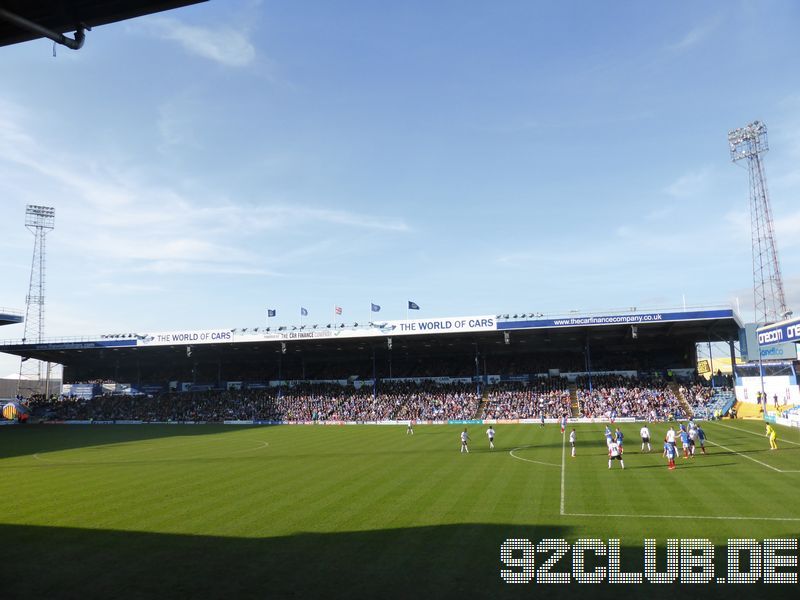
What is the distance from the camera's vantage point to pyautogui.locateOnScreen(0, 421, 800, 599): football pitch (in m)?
13.2

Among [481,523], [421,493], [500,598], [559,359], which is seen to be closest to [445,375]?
[559,359]

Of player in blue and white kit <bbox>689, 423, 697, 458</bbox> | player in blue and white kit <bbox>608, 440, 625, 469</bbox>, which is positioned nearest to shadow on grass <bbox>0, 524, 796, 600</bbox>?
player in blue and white kit <bbox>608, 440, 625, 469</bbox>

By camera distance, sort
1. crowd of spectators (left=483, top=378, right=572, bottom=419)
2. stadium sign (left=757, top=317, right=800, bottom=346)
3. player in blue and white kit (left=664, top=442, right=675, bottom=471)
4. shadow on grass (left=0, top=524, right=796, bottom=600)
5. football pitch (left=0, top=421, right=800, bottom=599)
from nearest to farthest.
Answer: shadow on grass (left=0, top=524, right=796, bottom=600) < football pitch (left=0, top=421, right=800, bottom=599) < player in blue and white kit (left=664, top=442, right=675, bottom=471) < stadium sign (left=757, top=317, right=800, bottom=346) < crowd of spectators (left=483, top=378, right=572, bottom=419)

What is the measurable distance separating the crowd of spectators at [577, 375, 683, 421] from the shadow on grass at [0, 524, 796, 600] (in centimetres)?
4652

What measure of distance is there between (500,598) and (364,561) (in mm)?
3940

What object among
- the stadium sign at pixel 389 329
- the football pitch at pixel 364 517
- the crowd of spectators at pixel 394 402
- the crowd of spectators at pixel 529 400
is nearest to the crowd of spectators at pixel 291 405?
the crowd of spectators at pixel 394 402

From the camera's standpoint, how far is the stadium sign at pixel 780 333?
1775 inches

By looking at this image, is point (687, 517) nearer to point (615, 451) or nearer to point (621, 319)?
point (615, 451)

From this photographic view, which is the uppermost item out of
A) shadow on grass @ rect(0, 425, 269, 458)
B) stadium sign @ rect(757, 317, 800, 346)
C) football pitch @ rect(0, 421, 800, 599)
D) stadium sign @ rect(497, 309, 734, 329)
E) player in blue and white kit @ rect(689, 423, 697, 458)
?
stadium sign @ rect(497, 309, 734, 329)

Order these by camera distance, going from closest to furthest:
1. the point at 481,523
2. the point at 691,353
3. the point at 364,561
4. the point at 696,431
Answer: the point at 364,561 < the point at 481,523 < the point at 696,431 < the point at 691,353

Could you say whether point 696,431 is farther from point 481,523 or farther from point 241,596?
point 241,596

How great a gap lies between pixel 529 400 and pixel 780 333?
2705 cm

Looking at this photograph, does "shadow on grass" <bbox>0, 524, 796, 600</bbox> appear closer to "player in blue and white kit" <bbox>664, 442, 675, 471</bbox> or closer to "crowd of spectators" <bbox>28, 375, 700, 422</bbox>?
"player in blue and white kit" <bbox>664, 442, 675, 471</bbox>

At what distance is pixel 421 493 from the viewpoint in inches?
884
